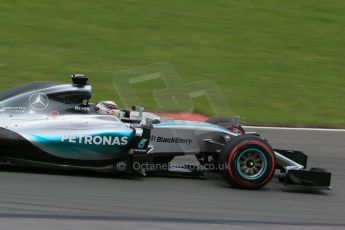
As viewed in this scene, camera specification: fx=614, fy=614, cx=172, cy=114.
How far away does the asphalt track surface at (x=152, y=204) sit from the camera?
5.26 m

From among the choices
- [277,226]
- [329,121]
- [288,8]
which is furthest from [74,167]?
[288,8]

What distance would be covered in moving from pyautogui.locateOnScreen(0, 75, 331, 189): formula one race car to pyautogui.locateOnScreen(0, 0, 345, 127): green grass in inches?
136

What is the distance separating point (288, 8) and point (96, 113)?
11827 mm

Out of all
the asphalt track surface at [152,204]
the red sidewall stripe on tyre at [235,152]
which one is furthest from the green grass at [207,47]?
the asphalt track surface at [152,204]

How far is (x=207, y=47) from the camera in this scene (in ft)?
49.0

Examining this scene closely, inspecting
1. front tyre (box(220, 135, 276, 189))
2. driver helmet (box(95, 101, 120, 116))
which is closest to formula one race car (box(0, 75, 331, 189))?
front tyre (box(220, 135, 276, 189))

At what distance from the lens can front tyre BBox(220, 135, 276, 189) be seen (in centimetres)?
670

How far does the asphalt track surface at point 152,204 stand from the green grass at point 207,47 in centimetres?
373

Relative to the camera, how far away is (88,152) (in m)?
6.65

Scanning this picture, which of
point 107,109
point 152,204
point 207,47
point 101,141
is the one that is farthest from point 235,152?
point 207,47

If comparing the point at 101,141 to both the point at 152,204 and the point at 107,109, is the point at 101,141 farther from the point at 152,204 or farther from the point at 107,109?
the point at 152,204

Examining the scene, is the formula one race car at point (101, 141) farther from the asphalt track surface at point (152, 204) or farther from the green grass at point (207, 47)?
the green grass at point (207, 47)

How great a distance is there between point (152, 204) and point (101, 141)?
1.14 meters

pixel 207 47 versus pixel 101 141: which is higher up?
pixel 207 47
